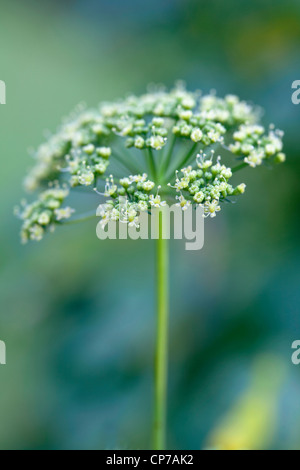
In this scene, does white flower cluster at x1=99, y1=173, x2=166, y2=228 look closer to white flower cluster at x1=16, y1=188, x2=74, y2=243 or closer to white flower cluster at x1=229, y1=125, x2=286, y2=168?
white flower cluster at x1=16, y1=188, x2=74, y2=243

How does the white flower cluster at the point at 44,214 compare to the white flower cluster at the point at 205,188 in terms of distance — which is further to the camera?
the white flower cluster at the point at 44,214

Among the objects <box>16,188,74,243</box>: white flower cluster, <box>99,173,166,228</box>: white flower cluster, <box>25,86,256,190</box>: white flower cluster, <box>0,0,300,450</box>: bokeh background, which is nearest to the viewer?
<box>99,173,166,228</box>: white flower cluster

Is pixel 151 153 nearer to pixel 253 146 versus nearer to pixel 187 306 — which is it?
pixel 253 146

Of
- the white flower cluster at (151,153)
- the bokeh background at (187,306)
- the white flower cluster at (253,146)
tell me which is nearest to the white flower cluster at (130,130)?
the white flower cluster at (151,153)

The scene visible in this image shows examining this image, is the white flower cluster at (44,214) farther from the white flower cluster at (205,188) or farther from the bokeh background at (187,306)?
the bokeh background at (187,306)

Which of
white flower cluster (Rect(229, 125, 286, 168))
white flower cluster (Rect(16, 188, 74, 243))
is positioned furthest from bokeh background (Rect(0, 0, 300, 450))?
white flower cluster (Rect(16, 188, 74, 243))

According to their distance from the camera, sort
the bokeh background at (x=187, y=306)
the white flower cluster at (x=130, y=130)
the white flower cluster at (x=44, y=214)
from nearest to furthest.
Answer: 1. the white flower cluster at (x=130, y=130)
2. the white flower cluster at (x=44, y=214)
3. the bokeh background at (x=187, y=306)
